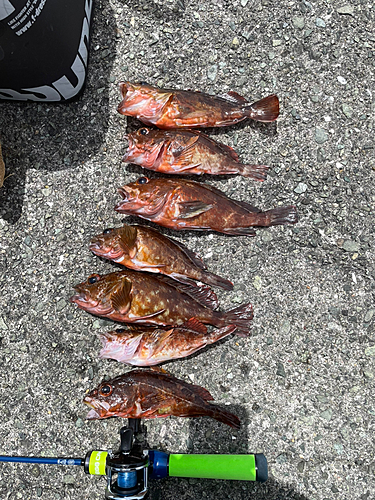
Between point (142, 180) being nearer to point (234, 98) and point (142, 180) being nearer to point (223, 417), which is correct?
point (234, 98)

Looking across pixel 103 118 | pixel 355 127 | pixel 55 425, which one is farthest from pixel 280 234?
pixel 55 425

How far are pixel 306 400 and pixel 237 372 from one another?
48 cm

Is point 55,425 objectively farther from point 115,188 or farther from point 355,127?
point 355,127

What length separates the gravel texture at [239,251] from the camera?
8.86 ft

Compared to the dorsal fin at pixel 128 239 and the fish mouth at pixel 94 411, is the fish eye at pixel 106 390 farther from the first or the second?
the dorsal fin at pixel 128 239

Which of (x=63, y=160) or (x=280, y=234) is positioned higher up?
(x=63, y=160)

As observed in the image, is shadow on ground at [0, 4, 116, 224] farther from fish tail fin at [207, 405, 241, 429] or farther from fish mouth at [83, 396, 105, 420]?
fish tail fin at [207, 405, 241, 429]

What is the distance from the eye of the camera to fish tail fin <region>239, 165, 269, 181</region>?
112 inches

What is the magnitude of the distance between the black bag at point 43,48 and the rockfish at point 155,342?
1.68 m

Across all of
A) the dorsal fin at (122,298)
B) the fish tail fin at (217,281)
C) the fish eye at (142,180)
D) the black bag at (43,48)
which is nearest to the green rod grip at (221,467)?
the dorsal fin at (122,298)

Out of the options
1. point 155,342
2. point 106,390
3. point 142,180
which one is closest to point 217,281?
point 155,342

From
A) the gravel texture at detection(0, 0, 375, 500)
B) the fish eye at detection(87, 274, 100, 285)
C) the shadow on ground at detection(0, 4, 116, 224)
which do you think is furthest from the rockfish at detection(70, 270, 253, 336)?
the shadow on ground at detection(0, 4, 116, 224)

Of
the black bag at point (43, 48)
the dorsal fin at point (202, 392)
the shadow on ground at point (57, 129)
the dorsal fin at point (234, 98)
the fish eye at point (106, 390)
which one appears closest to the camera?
the black bag at point (43, 48)

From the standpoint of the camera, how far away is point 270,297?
280 centimetres
